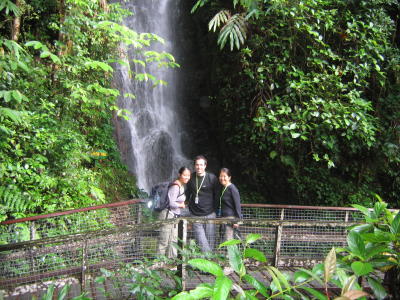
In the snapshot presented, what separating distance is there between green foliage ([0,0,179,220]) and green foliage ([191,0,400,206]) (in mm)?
3142

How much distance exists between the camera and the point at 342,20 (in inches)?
313

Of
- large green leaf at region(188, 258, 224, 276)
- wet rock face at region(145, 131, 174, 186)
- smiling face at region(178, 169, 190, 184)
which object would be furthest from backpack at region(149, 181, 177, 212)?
wet rock face at region(145, 131, 174, 186)

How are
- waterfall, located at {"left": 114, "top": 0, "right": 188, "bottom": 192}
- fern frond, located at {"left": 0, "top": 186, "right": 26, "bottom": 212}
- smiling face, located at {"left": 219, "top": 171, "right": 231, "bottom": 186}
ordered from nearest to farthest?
smiling face, located at {"left": 219, "top": 171, "right": 231, "bottom": 186}
fern frond, located at {"left": 0, "top": 186, "right": 26, "bottom": 212}
waterfall, located at {"left": 114, "top": 0, "right": 188, "bottom": 192}

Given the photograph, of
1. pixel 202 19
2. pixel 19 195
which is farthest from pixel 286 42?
pixel 19 195

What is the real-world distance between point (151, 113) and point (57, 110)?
201 inches

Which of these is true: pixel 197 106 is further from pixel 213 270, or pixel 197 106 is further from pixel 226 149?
pixel 213 270

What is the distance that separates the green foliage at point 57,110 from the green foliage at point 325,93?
10.3 ft

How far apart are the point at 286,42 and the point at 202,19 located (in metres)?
4.89

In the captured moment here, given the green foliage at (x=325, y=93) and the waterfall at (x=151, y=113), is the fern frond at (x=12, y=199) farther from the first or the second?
the green foliage at (x=325, y=93)

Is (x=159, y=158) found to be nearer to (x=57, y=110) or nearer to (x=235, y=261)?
(x=57, y=110)

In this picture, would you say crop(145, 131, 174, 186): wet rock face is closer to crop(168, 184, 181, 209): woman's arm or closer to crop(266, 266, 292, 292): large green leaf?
crop(168, 184, 181, 209): woman's arm

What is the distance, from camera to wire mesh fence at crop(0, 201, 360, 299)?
3.07 meters

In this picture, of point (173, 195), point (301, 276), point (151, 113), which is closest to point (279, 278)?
point (301, 276)

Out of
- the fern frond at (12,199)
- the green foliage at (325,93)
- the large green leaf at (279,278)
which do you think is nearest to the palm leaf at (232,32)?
the green foliage at (325,93)
